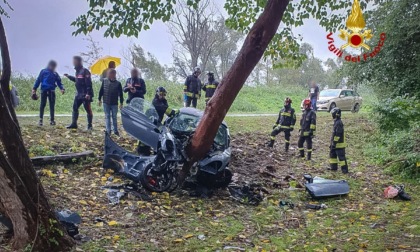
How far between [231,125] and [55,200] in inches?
374

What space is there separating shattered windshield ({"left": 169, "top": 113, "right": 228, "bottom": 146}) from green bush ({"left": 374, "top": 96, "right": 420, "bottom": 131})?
23.2ft

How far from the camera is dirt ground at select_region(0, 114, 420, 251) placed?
17.9 ft

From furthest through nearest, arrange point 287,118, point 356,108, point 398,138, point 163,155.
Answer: point 356,108, point 287,118, point 398,138, point 163,155

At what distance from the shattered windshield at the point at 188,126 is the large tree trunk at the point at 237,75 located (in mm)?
650

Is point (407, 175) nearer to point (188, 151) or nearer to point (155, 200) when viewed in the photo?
point (188, 151)

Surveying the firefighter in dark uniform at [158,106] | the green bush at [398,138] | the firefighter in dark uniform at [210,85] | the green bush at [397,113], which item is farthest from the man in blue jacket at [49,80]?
the green bush at [397,113]

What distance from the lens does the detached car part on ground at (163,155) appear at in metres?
7.37

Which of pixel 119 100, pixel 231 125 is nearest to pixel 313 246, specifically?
pixel 119 100

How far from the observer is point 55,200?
652 cm

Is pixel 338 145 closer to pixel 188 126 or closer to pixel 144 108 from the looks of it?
pixel 188 126

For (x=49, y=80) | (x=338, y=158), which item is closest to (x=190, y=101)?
(x=49, y=80)

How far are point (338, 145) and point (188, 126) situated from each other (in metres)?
4.14

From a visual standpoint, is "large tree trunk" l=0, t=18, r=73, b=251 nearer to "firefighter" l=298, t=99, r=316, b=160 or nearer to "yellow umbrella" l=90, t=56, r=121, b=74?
"yellow umbrella" l=90, t=56, r=121, b=74

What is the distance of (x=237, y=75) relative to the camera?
7184mm
